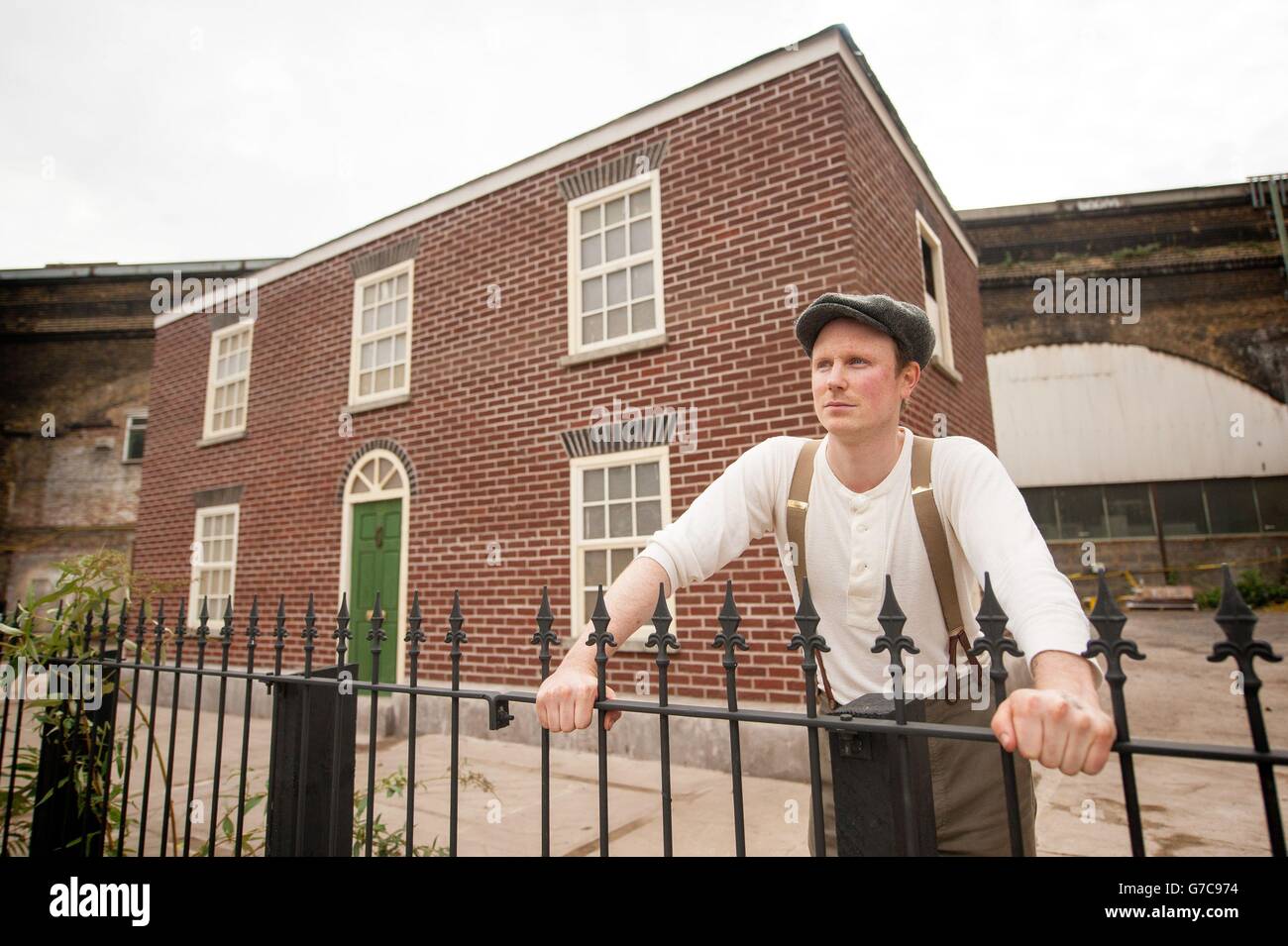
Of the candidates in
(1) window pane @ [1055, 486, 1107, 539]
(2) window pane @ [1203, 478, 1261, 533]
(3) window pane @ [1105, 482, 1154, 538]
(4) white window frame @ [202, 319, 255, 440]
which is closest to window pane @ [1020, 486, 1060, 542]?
(1) window pane @ [1055, 486, 1107, 539]

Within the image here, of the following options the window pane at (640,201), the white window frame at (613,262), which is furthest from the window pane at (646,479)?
the window pane at (640,201)

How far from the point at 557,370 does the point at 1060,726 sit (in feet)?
22.0

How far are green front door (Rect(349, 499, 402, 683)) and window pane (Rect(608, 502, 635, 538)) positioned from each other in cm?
310

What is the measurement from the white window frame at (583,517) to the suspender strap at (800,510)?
14.5 feet

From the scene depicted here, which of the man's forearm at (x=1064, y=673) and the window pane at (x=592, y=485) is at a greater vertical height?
the window pane at (x=592, y=485)

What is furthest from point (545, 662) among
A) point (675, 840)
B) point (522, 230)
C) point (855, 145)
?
point (522, 230)

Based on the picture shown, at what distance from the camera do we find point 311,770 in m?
2.35

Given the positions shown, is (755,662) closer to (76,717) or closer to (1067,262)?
(76,717)

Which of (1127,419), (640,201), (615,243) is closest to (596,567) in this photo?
(615,243)

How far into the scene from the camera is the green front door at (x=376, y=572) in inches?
328

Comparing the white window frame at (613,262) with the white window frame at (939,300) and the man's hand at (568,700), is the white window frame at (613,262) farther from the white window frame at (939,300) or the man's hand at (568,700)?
the man's hand at (568,700)

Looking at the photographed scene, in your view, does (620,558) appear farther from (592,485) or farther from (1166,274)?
(1166,274)

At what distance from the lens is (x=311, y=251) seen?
32.9 feet
